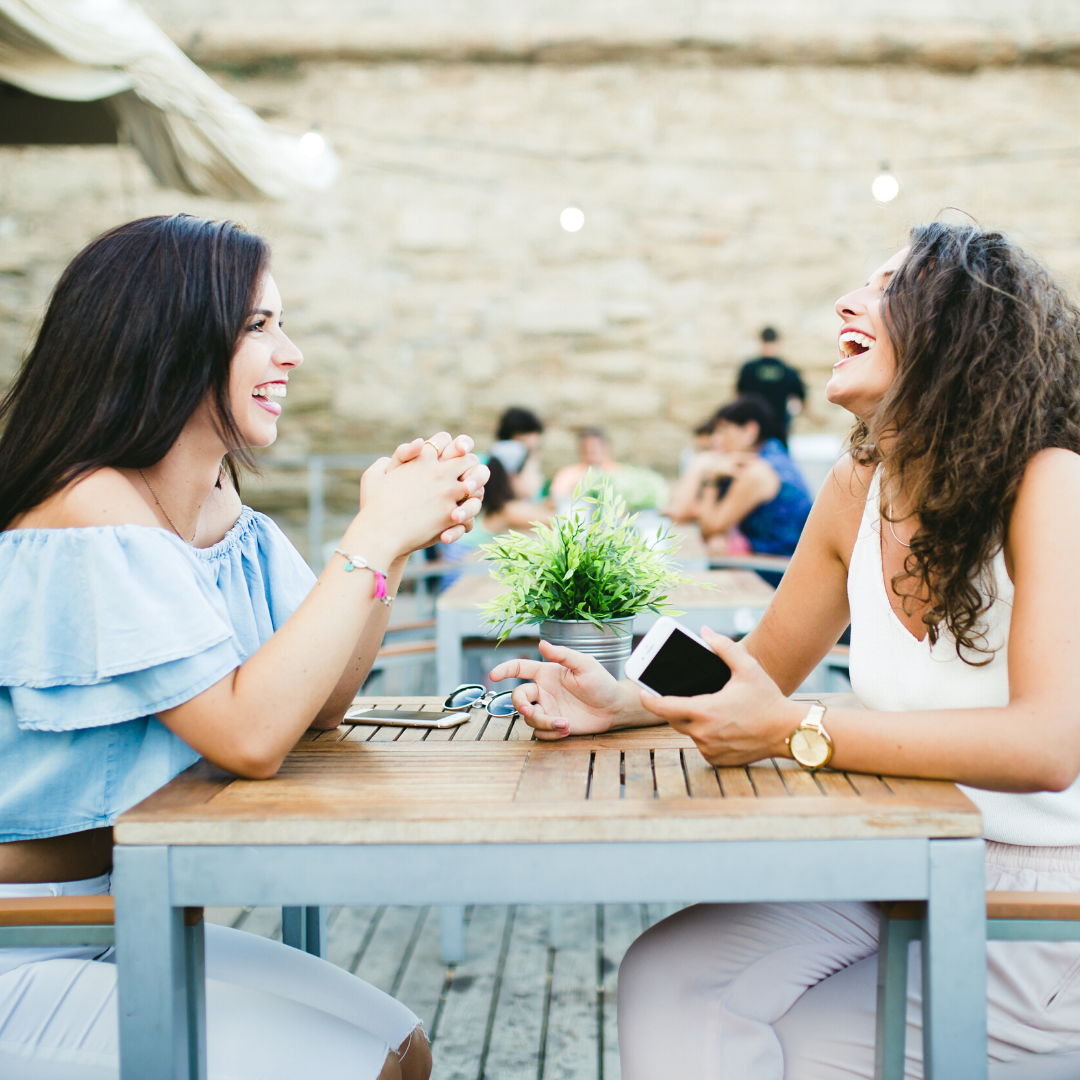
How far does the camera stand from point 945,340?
137cm

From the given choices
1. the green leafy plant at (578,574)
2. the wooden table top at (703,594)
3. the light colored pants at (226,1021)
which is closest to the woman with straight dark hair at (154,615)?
the light colored pants at (226,1021)

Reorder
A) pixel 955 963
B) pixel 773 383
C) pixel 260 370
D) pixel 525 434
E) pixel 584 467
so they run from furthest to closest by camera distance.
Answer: pixel 773 383, pixel 584 467, pixel 525 434, pixel 260 370, pixel 955 963

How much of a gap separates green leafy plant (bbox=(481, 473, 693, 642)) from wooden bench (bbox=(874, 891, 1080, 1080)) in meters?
0.54

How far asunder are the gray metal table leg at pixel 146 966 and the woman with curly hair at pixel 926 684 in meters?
0.50

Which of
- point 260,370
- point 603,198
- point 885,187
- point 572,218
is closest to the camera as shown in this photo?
point 260,370

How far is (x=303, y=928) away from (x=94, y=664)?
2.25 feet

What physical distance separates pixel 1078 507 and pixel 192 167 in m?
4.38

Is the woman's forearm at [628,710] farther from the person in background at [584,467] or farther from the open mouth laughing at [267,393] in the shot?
the person in background at [584,467]

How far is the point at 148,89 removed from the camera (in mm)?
3988

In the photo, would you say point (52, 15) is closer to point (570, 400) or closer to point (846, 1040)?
point (846, 1040)

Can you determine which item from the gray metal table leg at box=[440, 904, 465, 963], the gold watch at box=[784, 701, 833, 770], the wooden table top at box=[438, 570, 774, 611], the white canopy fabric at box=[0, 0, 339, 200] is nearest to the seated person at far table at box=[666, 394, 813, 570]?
the wooden table top at box=[438, 570, 774, 611]

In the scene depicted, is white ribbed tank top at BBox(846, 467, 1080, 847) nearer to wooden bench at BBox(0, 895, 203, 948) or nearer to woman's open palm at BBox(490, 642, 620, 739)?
woman's open palm at BBox(490, 642, 620, 739)

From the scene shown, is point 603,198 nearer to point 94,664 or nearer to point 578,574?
point 578,574

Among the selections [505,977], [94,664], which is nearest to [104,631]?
[94,664]
